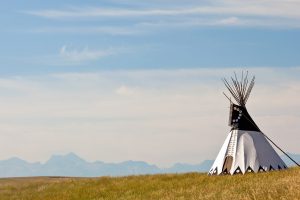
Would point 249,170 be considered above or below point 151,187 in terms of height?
above

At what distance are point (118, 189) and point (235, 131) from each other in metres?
7.24

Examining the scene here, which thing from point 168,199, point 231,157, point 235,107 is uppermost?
point 235,107

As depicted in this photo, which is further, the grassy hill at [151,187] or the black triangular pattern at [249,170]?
the black triangular pattern at [249,170]

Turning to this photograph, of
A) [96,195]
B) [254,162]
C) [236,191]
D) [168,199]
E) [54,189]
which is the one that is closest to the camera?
[236,191]

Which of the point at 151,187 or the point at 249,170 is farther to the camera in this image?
the point at 249,170

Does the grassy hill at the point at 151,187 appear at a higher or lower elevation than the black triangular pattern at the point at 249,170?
lower

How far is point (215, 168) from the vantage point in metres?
28.8

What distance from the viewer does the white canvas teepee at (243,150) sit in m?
27.9

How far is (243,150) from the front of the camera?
92.4 ft

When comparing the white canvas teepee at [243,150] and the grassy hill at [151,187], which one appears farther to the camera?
the white canvas teepee at [243,150]

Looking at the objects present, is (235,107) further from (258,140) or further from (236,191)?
(236,191)

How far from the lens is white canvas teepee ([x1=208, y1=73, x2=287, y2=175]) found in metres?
27.9

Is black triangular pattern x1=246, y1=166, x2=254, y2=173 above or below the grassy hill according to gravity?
above

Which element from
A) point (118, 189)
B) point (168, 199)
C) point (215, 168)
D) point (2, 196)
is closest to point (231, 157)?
point (215, 168)
